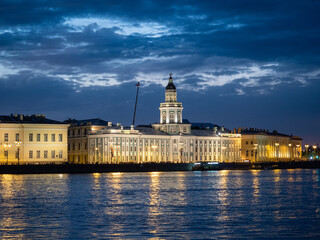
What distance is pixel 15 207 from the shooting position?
42.7 meters

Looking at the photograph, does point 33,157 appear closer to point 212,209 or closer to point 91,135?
point 91,135

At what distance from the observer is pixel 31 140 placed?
110625 mm

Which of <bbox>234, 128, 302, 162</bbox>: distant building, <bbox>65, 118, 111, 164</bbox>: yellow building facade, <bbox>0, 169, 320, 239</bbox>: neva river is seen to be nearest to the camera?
<bbox>0, 169, 320, 239</bbox>: neva river

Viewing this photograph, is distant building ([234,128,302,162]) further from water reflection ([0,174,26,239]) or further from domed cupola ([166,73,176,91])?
water reflection ([0,174,26,239])

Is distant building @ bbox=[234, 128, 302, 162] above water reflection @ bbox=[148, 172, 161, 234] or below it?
above

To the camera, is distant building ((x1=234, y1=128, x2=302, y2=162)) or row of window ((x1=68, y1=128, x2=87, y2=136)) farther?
distant building ((x1=234, y1=128, x2=302, y2=162))

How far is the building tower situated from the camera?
493 ft

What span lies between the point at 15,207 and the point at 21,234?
12308 mm

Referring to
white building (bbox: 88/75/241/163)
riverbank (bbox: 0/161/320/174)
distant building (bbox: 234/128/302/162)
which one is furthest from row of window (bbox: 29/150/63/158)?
distant building (bbox: 234/128/302/162)

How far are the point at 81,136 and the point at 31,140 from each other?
29.2m

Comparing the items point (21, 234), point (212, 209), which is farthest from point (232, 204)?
point (21, 234)

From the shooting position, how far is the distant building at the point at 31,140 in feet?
352

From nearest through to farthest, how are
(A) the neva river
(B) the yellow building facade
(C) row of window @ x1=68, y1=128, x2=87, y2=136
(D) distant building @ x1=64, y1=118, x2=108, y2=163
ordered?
(A) the neva river < (B) the yellow building facade < (D) distant building @ x1=64, y1=118, x2=108, y2=163 < (C) row of window @ x1=68, y1=128, x2=87, y2=136

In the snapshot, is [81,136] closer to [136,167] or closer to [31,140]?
[136,167]
